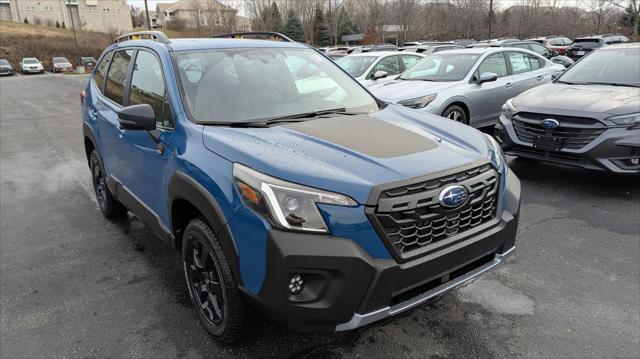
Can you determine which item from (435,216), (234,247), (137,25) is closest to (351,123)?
(435,216)

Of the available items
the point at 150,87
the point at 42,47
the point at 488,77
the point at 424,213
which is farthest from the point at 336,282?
the point at 42,47

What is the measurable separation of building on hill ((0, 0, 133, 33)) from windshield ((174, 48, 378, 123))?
3852 inches

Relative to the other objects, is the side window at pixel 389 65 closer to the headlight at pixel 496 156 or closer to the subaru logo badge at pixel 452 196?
the headlight at pixel 496 156

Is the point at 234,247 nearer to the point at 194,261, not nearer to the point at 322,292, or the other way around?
the point at 322,292

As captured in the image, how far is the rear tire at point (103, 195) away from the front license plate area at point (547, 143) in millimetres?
4688

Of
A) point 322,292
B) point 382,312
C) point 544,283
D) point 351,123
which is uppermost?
point 351,123

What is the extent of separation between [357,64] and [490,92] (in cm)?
372

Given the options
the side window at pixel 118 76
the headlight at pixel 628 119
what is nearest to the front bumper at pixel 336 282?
the side window at pixel 118 76

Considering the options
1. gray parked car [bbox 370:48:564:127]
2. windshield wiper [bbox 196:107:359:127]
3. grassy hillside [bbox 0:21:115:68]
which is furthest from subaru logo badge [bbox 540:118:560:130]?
grassy hillside [bbox 0:21:115:68]

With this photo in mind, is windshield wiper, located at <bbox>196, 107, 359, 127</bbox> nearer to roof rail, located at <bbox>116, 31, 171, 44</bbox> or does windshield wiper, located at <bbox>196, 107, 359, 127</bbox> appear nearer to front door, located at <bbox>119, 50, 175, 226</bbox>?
front door, located at <bbox>119, 50, 175, 226</bbox>

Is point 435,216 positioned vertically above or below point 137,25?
below

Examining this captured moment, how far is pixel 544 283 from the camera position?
11.2 feet

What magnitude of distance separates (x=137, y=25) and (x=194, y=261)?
4735 inches

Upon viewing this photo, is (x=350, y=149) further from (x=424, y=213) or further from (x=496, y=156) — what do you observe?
(x=496, y=156)
